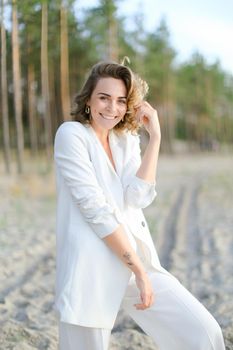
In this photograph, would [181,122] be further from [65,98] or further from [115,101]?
[115,101]

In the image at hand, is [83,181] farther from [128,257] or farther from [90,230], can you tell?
[128,257]

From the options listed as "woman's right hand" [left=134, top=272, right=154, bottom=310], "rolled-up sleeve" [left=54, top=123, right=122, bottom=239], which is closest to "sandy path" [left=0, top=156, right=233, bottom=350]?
"woman's right hand" [left=134, top=272, right=154, bottom=310]

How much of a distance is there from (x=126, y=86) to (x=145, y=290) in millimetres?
1041

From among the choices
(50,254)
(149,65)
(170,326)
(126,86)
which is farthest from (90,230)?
(149,65)

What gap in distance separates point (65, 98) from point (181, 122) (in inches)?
1682

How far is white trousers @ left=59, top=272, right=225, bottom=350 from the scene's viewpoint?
2.62 metres

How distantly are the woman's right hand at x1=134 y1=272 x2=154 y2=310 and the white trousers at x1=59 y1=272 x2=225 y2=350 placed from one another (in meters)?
0.06

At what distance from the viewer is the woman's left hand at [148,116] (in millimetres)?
2949

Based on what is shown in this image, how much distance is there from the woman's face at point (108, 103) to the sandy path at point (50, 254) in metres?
2.16

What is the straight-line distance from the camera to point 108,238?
106 inches

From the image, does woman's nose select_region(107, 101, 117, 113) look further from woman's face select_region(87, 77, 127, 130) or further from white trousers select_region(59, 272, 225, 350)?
white trousers select_region(59, 272, 225, 350)

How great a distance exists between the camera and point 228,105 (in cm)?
6750

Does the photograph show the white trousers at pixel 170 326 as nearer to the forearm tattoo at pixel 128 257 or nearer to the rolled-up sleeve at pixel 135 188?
the forearm tattoo at pixel 128 257

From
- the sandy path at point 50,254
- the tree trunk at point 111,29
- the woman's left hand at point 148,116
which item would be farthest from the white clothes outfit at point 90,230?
the tree trunk at point 111,29
